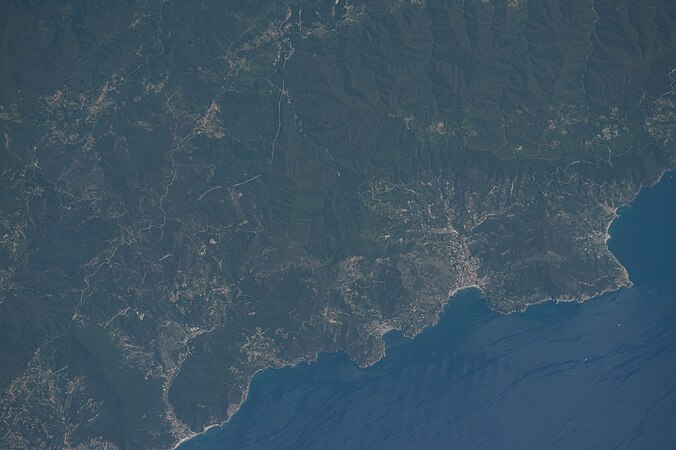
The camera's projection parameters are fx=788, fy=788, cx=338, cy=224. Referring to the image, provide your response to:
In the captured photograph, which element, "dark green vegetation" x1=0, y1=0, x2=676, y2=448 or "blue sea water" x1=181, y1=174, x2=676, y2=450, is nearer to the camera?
"blue sea water" x1=181, y1=174, x2=676, y2=450

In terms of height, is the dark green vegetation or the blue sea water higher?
the dark green vegetation

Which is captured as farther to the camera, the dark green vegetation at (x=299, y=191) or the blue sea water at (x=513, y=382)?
the dark green vegetation at (x=299, y=191)

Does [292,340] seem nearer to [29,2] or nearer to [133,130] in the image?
[133,130]

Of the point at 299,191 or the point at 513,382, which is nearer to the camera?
Result: the point at 513,382

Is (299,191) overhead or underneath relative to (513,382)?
overhead

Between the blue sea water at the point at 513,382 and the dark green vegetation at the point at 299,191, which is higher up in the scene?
the dark green vegetation at the point at 299,191

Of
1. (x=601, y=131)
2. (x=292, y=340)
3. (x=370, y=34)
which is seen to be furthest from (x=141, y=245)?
(x=601, y=131)
